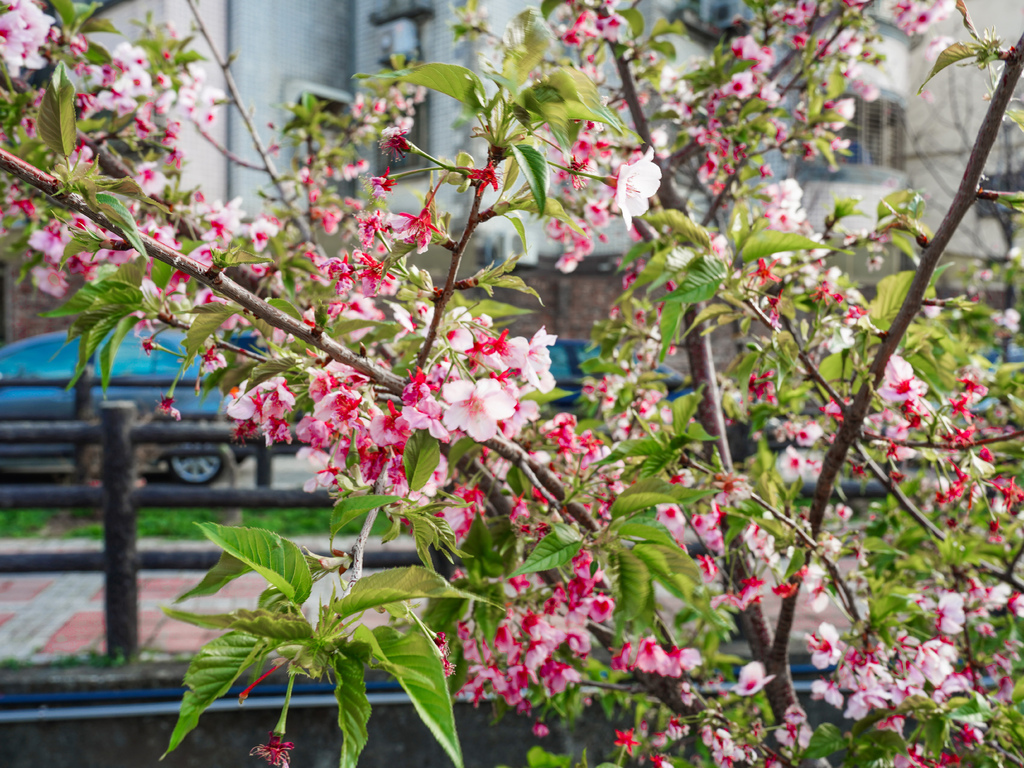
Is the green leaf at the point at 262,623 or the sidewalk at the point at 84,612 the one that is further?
the sidewalk at the point at 84,612

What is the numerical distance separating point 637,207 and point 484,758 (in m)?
2.04

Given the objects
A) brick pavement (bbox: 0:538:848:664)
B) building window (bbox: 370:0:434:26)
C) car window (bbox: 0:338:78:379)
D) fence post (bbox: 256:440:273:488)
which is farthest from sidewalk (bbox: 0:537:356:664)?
building window (bbox: 370:0:434:26)

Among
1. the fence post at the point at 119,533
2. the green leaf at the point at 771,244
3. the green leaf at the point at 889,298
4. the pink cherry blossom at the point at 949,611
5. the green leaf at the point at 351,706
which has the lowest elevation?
the fence post at the point at 119,533

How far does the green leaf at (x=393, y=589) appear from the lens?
2.09 ft

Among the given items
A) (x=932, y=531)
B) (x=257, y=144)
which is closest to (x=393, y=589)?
(x=932, y=531)

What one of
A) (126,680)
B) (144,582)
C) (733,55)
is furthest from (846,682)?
(144,582)

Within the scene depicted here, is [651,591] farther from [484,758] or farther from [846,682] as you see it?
[484,758]

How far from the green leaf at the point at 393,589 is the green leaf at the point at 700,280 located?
1.88 ft

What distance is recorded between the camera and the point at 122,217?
706 millimetres

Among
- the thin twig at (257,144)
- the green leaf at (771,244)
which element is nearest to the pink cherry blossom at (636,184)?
the green leaf at (771,244)

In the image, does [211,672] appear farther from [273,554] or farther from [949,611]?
[949,611]

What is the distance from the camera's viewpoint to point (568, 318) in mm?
12242

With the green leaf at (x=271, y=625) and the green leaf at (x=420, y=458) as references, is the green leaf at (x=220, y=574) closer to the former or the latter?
the green leaf at (x=271, y=625)

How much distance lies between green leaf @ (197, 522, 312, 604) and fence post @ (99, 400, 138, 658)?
226cm
